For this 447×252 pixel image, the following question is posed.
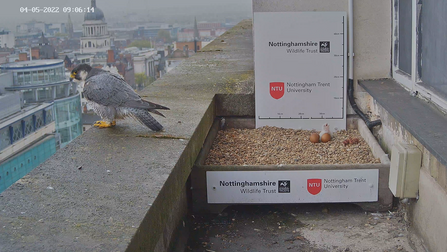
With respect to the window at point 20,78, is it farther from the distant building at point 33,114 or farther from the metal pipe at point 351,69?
the metal pipe at point 351,69

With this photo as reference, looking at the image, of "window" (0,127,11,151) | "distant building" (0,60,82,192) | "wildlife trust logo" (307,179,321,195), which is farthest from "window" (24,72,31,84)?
"wildlife trust logo" (307,179,321,195)

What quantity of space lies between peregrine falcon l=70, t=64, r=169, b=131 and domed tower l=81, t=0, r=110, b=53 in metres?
8.06

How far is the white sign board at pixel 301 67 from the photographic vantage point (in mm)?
3447

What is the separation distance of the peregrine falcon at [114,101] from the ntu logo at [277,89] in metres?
1.09

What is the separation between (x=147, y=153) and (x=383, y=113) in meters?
1.61

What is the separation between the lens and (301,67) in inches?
137

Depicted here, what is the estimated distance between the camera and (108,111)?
9.07 feet

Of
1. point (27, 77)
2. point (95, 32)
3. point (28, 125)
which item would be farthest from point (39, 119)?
point (95, 32)

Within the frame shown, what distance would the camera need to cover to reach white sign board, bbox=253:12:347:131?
3.45m

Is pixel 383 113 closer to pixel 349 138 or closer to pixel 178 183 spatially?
pixel 349 138

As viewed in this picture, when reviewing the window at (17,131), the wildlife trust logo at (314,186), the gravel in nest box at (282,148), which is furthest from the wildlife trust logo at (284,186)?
the window at (17,131)

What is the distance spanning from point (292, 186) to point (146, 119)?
87 centimetres

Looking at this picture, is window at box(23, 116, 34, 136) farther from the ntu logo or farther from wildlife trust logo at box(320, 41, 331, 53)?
wildlife trust logo at box(320, 41, 331, 53)

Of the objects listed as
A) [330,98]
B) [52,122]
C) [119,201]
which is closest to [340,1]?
[330,98]
